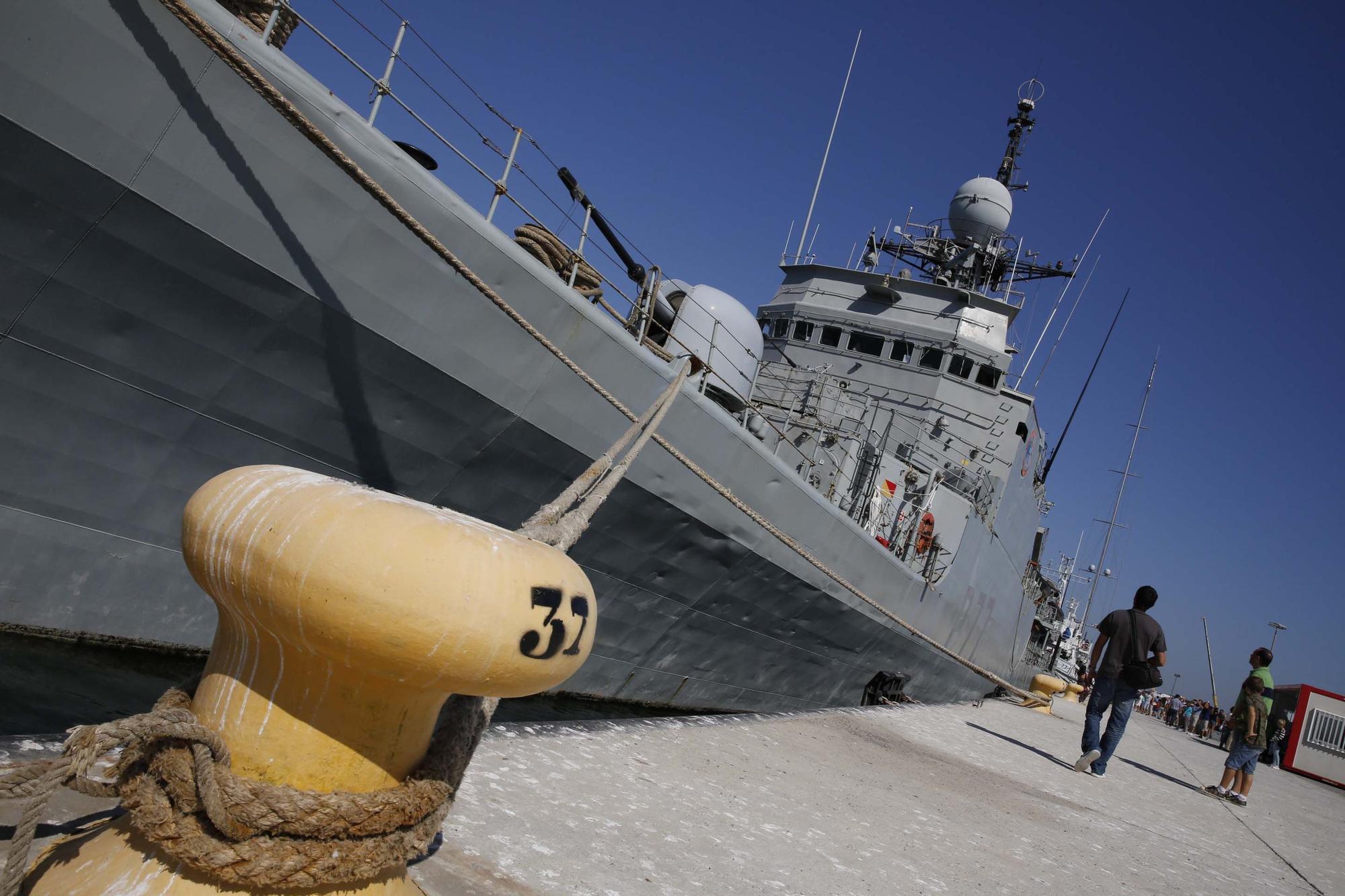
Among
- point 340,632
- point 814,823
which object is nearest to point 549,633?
point 340,632

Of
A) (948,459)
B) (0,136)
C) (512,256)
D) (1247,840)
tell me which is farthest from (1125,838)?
(948,459)

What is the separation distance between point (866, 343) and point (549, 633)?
12507 millimetres

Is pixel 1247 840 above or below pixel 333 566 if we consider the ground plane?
below

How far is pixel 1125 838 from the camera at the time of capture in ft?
14.8

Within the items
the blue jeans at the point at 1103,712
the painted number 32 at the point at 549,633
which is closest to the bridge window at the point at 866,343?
the blue jeans at the point at 1103,712

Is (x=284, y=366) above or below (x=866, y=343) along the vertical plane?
below

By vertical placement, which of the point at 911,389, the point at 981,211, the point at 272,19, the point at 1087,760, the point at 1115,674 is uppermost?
the point at 981,211

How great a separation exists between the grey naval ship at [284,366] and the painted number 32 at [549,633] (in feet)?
10.5

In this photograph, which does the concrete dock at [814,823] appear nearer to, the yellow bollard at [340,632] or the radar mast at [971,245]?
the yellow bollard at [340,632]

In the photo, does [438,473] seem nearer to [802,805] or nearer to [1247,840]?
[802,805]

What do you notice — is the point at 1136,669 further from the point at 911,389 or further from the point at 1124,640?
the point at 911,389

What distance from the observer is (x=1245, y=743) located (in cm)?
747

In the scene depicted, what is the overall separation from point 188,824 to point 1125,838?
4636 millimetres

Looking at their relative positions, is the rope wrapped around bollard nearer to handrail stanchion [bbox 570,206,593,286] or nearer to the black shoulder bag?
handrail stanchion [bbox 570,206,593,286]
